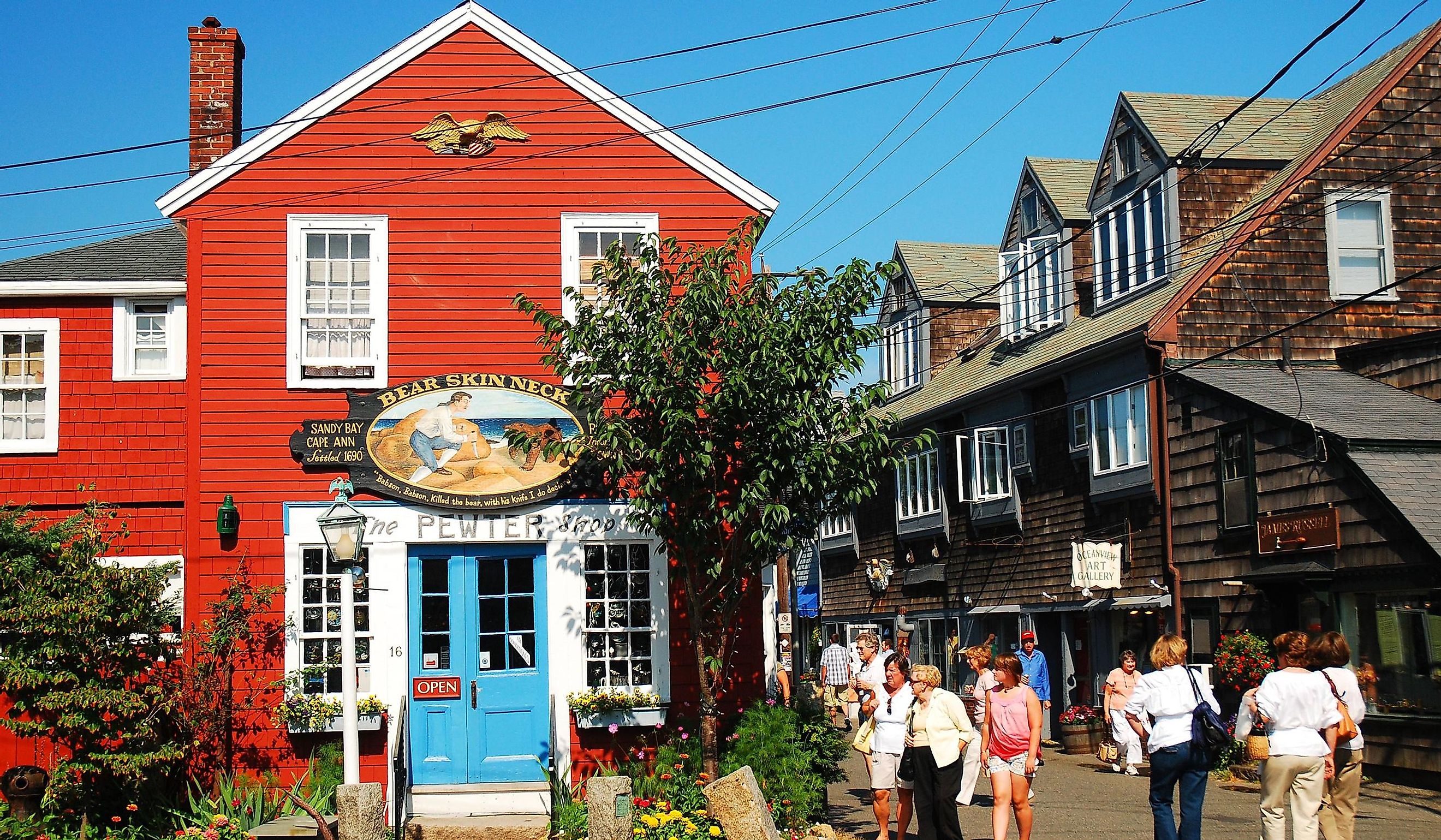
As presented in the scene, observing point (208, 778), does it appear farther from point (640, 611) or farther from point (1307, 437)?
point (1307, 437)

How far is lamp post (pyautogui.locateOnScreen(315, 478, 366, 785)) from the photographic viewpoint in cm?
1205

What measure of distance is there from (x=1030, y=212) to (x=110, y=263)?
18106mm

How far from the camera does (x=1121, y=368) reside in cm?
2291

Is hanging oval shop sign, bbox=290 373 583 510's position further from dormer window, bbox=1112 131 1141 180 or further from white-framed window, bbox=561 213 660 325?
dormer window, bbox=1112 131 1141 180

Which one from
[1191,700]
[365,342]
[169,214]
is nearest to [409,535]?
[365,342]

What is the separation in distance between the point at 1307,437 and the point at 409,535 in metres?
11.2

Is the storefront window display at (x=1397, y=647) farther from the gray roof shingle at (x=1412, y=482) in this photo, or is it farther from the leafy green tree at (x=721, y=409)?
the leafy green tree at (x=721, y=409)

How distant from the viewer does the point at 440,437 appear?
14281mm

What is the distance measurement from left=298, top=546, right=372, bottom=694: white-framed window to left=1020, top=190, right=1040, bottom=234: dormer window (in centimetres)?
1808

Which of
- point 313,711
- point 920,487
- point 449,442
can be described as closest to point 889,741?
point 449,442

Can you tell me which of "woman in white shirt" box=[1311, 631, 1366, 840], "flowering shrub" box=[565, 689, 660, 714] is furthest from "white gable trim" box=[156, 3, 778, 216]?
"woman in white shirt" box=[1311, 631, 1366, 840]

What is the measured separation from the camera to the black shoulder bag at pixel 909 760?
11203 millimetres

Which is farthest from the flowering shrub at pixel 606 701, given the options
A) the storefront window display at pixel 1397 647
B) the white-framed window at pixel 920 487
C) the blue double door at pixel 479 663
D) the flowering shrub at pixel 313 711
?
the white-framed window at pixel 920 487

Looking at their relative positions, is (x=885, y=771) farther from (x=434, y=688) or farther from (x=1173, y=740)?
(x=434, y=688)
